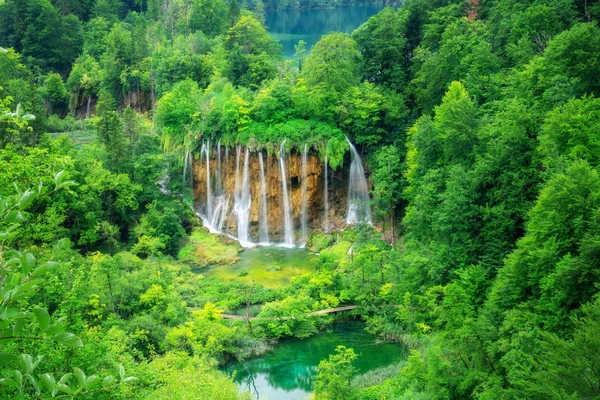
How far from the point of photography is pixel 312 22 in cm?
7719

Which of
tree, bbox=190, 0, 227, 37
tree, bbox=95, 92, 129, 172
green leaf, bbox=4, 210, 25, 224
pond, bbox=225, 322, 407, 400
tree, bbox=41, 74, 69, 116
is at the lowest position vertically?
pond, bbox=225, 322, 407, 400

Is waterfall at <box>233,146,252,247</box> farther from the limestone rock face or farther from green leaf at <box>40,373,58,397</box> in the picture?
green leaf at <box>40,373,58,397</box>

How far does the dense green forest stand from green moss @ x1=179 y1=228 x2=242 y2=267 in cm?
12

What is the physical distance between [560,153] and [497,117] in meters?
3.76

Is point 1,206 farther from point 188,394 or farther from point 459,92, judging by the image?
point 459,92

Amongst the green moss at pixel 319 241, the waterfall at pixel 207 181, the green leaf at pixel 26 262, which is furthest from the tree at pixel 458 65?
the green leaf at pixel 26 262

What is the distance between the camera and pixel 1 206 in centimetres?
306

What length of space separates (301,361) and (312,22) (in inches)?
2488

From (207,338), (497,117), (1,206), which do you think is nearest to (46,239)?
(207,338)

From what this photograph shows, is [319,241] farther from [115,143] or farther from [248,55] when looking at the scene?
[248,55]

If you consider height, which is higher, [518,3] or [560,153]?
[518,3]

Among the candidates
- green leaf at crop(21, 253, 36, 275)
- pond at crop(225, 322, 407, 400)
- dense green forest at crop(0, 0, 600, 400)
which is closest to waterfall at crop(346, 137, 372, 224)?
dense green forest at crop(0, 0, 600, 400)

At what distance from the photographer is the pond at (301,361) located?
61.8ft

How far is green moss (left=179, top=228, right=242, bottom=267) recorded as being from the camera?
27719mm
